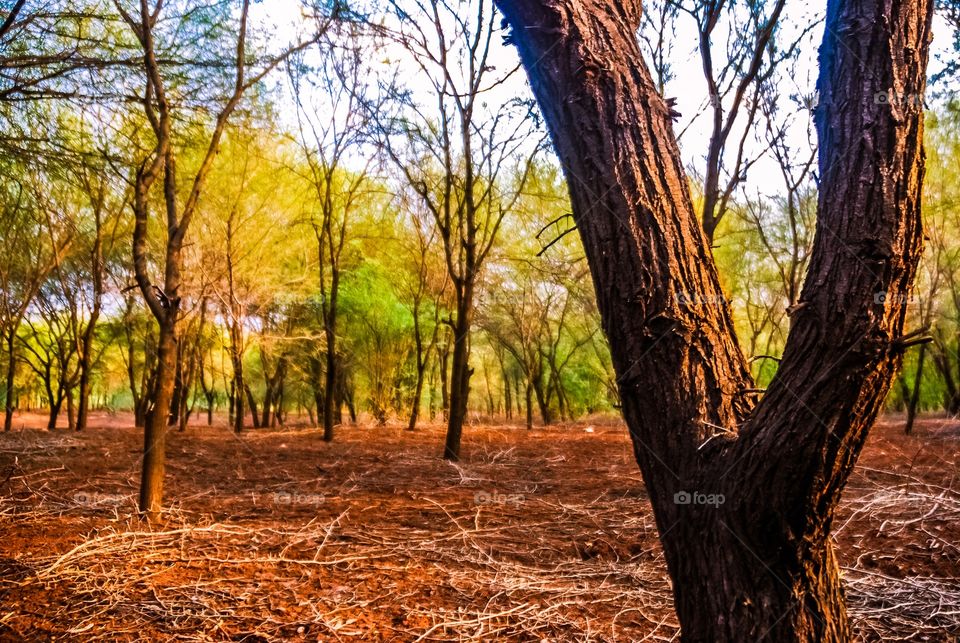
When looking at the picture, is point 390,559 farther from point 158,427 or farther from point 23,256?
point 23,256

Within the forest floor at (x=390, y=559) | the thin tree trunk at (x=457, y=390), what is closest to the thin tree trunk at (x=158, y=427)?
the forest floor at (x=390, y=559)

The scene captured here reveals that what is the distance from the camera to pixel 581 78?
5.32ft

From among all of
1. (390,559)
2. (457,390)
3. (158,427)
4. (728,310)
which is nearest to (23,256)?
(457,390)

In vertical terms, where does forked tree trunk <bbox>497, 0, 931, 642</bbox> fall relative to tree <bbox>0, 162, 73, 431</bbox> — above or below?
below

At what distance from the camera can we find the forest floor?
2400mm

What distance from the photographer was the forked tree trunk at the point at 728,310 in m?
1.35

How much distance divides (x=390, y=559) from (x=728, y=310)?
244 centimetres

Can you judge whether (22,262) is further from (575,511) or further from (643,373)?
(643,373)

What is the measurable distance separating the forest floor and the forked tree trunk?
1.05 m

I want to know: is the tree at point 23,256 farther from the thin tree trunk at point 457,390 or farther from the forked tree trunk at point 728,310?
the forked tree trunk at point 728,310

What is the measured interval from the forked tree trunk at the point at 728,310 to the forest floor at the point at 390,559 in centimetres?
105

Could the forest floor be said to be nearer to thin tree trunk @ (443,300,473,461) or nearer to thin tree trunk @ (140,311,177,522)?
thin tree trunk @ (140,311,177,522)

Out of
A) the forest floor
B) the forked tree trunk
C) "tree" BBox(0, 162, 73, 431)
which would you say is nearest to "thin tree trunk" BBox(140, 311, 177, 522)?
the forest floor

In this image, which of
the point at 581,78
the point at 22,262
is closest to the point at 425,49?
the point at 581,78
